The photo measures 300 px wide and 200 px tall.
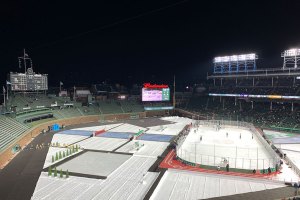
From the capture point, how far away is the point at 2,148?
30.8m

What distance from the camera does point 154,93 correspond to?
74125 mm

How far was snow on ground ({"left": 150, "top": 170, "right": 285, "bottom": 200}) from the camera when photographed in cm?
2107

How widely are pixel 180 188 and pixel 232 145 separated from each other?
1782cm

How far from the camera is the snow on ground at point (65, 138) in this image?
4141 cm

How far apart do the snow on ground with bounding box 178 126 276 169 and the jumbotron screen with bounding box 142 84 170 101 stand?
26934mm

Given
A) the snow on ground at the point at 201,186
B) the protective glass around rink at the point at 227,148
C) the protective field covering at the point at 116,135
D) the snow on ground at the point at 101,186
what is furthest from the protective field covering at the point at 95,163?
the protective field covering at the point at 116,135

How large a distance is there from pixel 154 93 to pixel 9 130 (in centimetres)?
4323

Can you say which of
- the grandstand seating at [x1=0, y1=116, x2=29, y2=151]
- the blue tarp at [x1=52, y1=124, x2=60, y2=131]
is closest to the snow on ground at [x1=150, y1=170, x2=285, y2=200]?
the grandstand seating at [x1=0, y1=116, x2=29, y2=151]

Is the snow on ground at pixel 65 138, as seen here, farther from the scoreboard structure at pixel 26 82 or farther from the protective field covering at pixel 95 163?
the scoreboard structure at pixel 26 82

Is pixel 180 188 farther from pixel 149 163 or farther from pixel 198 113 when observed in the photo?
pixel 198 113

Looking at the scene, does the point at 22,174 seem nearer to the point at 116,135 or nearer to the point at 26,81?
the point at 116,135

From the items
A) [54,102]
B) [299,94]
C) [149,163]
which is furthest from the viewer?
[54,102]

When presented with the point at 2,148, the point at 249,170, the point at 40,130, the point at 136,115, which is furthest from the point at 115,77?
the point at 249,170

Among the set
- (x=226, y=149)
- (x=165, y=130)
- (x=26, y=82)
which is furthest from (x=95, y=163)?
(x=26, y=82)
